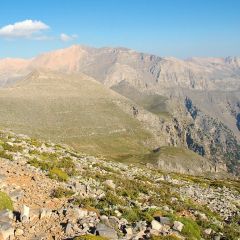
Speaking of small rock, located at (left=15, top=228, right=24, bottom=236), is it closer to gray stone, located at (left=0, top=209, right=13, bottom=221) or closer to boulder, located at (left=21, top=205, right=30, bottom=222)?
boulder, located at (left=21, top=205, right=30, bottom=222)

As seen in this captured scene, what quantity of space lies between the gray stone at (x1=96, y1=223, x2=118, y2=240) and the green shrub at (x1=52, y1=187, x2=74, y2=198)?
5930mm

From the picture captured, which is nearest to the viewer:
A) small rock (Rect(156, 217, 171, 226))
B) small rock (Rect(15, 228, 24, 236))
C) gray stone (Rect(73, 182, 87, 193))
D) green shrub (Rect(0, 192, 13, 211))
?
small rock (Rect(15, 228, 24, 236))

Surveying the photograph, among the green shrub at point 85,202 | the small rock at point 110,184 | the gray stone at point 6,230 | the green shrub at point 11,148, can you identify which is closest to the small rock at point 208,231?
the green shrub at point 85,202

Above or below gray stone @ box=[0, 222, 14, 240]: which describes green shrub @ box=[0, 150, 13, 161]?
below

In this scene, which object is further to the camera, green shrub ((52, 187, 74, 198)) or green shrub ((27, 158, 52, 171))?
green shrub ((27, 158, 52, 171))

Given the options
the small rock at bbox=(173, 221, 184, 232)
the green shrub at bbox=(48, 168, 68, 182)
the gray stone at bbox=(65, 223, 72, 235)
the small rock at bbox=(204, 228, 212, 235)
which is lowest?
the small rock at bbox=(204, 228, 212, 235)

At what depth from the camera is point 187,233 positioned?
2623cm

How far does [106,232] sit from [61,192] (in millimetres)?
7318

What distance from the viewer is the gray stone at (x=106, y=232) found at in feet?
74.4

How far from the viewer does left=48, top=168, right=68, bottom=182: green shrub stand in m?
33.9

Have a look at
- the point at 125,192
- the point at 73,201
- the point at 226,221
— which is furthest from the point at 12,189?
the point at 226,221

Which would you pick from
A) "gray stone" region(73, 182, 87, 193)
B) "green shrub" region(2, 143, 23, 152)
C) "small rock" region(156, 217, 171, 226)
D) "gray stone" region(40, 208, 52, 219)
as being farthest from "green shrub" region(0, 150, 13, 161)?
"small rock" region(156, 217, 171, 226)

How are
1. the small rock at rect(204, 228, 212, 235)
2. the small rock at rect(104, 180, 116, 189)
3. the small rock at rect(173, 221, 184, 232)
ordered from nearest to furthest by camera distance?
1. the small rock at rect(173, 221, 184, 232)
2. the small rock at rect(204, 228, 212, 235)
3. the small rock at rect(104, 180, 116, 189)

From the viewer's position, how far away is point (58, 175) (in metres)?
34.6
